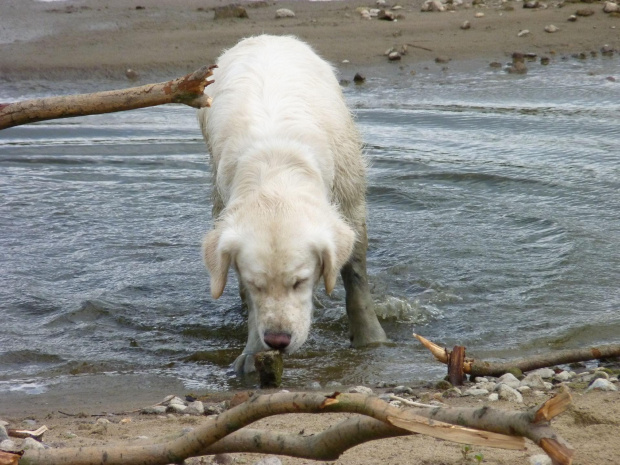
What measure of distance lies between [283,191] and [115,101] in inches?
45.6

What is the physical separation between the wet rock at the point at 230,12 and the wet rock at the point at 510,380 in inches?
500

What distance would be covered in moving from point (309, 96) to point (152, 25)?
38.2ft

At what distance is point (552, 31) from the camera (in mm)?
14742

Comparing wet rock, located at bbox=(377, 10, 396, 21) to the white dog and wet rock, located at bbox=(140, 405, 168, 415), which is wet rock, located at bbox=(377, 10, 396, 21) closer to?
the white dog

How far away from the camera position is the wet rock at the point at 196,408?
183 inches

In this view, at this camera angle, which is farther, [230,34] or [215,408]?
[230,34]

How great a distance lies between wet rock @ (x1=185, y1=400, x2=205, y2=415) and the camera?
4645mm

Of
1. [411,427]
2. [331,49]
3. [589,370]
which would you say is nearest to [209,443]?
[411,427]

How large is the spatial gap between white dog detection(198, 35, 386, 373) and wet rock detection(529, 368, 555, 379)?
1224 millimetres

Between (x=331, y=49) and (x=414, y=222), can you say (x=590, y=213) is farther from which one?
(x=331, y=49)

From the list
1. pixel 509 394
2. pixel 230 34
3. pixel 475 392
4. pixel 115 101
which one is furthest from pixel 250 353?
pixel 230 34

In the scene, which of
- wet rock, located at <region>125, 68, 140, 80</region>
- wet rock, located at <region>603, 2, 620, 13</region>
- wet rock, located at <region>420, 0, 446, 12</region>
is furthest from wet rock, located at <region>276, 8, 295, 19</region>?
wet rock, located at <region>603, 2, 620, 13</region>

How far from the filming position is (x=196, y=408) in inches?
184

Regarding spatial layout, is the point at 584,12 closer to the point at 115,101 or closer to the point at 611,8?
the point at 611,8
